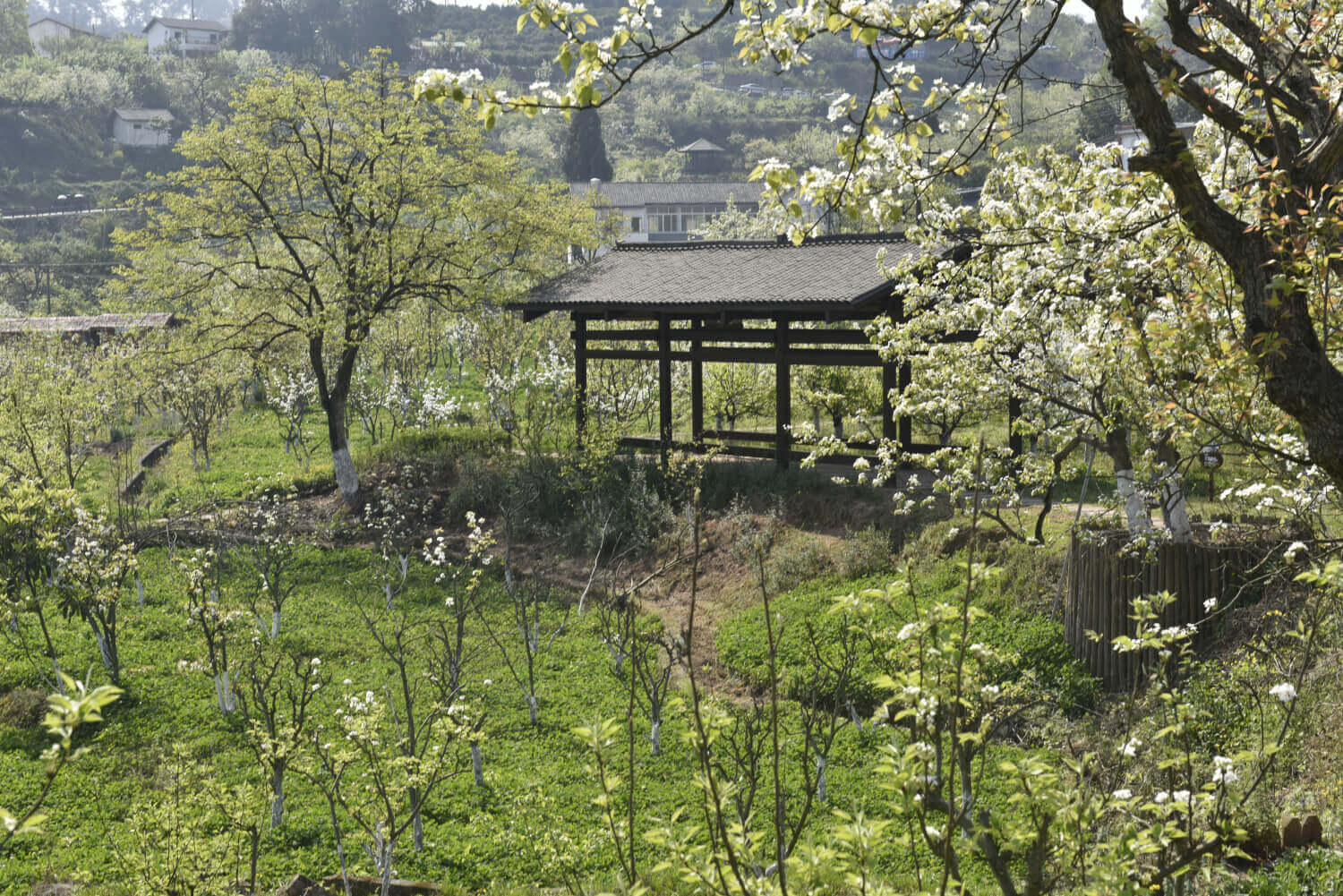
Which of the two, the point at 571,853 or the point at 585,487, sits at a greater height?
the point at 585,487

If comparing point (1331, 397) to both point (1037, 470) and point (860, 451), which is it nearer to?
point (1037, 470)

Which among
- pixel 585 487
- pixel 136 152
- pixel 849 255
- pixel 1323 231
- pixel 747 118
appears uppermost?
pixel 747 118

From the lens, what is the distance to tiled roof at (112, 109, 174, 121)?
7269 cm

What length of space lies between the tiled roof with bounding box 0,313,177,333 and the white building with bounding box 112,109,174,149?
1774 inches

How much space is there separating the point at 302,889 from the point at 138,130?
79.1 m

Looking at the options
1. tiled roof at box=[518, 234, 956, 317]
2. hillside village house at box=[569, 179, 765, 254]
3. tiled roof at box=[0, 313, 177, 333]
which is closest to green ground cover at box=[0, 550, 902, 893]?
tiled roof at box=[518, 234, 956, 317]

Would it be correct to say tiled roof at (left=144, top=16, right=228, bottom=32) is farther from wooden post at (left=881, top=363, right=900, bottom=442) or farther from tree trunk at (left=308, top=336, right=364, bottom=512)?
wooden post at (left=881, top=363, right=900, bottom=442)

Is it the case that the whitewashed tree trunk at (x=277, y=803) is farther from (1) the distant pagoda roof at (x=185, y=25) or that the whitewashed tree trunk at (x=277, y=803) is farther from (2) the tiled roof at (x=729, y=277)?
(1) the distant pagoda roof at (x=185, y=25)

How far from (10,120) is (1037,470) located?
76.6 metres

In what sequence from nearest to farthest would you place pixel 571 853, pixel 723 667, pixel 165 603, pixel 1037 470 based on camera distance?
pixel 571 853 → pixel 1037 470 → pixel 723 667 → pixel 165 603

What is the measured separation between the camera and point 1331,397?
3797mm

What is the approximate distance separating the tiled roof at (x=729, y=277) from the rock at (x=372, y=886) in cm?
881

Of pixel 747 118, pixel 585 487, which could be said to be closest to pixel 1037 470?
pixel 585 487

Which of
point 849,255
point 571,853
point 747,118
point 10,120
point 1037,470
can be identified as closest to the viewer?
point 571,853
